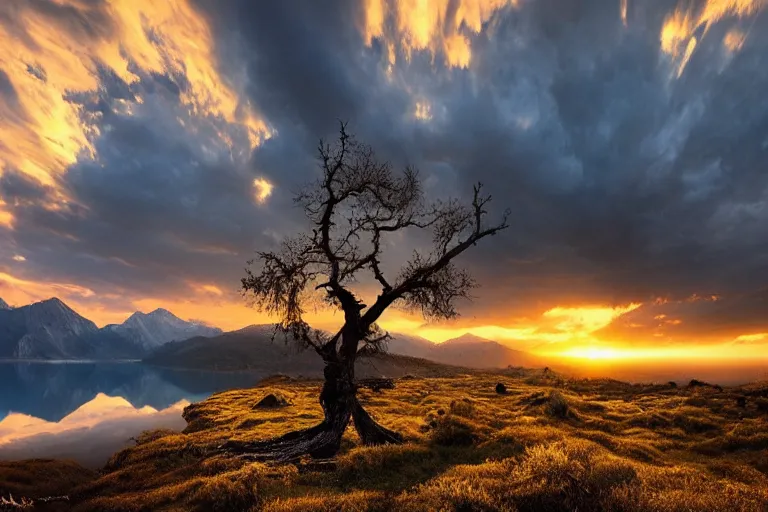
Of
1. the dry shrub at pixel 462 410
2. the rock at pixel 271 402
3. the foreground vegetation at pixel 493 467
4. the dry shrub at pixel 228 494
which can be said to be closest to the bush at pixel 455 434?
the foreground vegetation at pixel 493 467

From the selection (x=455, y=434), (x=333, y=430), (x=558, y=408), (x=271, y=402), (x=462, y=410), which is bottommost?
(x=271, y=402)

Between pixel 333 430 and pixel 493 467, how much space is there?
865 centimetres

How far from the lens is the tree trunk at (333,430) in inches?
712

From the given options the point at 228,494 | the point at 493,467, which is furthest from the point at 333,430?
the point at 493,467

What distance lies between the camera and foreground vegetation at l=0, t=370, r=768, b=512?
988 centimetres

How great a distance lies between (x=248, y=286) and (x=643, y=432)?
23.6 m

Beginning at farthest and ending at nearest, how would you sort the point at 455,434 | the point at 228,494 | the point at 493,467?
the point at 455,434 < the point at 493,467 < the point at 228,494

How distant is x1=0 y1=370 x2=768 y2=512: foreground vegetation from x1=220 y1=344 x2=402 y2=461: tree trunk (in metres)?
0.99

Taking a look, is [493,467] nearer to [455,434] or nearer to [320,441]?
[455,434]

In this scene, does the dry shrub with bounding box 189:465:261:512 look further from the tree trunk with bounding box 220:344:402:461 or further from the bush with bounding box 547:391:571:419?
the bush with bounding box 547:391:571:419

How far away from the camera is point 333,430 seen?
18.9 m

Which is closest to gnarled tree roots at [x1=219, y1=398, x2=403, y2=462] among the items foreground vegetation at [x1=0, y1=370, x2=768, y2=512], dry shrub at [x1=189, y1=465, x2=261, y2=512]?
foreground vegetation at [x1=0, y1=370, x2=768, y2=512]

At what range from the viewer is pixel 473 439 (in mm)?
18734

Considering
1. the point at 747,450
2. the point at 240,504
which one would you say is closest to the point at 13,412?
the point at 240,504
